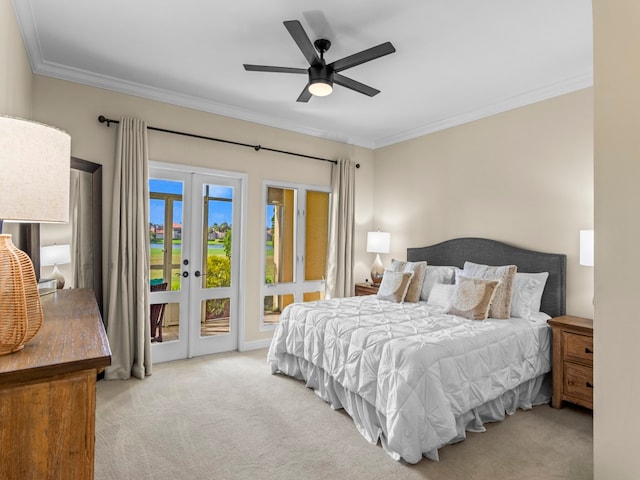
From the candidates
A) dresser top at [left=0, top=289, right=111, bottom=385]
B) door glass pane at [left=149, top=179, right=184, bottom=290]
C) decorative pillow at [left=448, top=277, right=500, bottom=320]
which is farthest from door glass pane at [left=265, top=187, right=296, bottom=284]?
dresser top at [left=0, top=289, right=111, bottom=385]

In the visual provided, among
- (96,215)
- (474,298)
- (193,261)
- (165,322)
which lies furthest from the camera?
(193,261)

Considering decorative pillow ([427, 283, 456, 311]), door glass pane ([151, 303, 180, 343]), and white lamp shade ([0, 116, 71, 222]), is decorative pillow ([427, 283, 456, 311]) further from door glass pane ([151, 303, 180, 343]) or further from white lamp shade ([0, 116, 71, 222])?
white lamp shade ([0, 116, 71, 222])

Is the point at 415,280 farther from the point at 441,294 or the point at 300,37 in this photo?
the point at 300,37

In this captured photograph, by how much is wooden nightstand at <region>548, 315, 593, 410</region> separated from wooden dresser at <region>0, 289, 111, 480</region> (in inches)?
128

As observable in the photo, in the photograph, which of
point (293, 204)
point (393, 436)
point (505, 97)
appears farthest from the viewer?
point (293, 204)

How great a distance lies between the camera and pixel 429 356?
2314 millimetres

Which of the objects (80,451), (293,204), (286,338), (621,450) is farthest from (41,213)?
(293,204)

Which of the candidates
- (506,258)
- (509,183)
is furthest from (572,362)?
(509,183)

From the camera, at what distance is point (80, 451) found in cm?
95

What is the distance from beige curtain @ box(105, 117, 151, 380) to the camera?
3.50 meters

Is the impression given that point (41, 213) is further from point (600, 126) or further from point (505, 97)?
point (505, 97)

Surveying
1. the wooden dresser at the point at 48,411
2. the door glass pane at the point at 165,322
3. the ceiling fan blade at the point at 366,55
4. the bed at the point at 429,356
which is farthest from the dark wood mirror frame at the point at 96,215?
the wooden dresser at the point at 48,411

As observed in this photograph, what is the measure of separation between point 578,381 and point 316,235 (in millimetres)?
3289

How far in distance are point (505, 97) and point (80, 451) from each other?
14.2 feet
